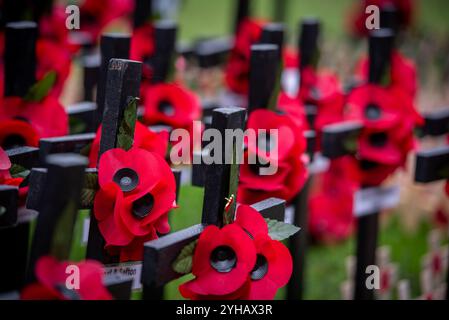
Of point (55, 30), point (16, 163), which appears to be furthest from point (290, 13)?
point (16, 163)

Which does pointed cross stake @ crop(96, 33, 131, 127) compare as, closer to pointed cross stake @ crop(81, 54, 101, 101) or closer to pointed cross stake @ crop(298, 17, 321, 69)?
pointed cross stake @ crop(81, 54, 101, 101)

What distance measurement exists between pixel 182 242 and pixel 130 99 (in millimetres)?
236

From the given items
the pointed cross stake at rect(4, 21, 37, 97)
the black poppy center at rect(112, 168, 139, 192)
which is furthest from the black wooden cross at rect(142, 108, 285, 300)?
the pointed cross stake at rect(4, 21, 37, 97)

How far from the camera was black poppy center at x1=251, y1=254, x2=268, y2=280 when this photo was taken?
1.01 meters

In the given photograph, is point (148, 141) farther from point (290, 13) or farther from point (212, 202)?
point (290, 13)

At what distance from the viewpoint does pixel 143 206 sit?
3.34 ft

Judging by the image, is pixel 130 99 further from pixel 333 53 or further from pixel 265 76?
pixel 333 53

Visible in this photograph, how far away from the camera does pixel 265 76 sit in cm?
137

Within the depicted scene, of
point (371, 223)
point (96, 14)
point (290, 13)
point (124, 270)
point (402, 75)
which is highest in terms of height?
point (290, 13)

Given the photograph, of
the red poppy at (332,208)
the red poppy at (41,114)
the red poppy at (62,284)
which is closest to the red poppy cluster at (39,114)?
the red poppy at (41,114)

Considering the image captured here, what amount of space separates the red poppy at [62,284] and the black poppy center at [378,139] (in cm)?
110

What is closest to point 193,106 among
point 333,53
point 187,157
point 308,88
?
point 187,157

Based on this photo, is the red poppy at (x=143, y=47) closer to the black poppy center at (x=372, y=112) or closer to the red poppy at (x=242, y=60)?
the red poppy at (x=242, y=60)

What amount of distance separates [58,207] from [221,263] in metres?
0.26
